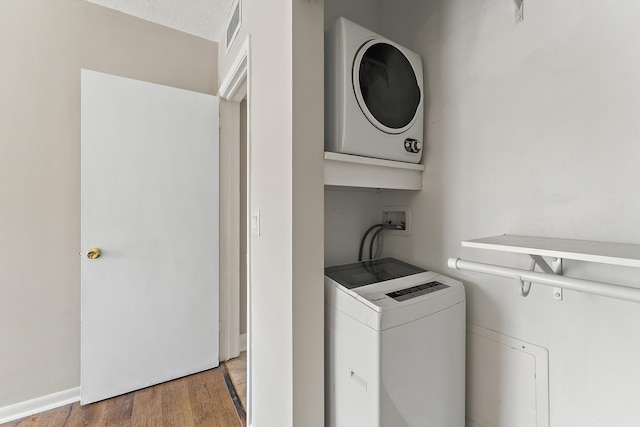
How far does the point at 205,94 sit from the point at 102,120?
677mm

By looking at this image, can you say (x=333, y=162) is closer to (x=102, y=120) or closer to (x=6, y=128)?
(x=102, y=120)

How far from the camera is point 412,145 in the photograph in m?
1.23

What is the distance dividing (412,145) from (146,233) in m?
1.76

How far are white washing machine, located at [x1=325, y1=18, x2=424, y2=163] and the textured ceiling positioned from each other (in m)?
1.19

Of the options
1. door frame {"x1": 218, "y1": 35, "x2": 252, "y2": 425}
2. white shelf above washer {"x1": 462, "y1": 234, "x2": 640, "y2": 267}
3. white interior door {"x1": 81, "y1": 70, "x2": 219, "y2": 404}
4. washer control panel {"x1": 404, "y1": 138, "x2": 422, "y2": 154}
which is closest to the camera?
white shelf above washer {"x1": 462, "y1": 234, "x2": 640, "y2": 267}

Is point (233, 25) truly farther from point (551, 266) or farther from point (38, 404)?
point (38, 404)

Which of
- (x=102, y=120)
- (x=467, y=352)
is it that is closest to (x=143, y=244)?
(x=102, y=120)

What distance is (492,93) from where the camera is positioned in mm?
1071

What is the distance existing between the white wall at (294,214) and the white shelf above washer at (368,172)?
0.07m

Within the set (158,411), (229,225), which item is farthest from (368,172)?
(158,411)

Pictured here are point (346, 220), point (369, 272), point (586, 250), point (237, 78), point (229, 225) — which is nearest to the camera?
point (586, 250)

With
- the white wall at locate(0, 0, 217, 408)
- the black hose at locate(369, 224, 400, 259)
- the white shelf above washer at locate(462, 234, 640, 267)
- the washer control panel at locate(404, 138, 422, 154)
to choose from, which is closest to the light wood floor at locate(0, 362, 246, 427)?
the white wall at locate(0, 0, 217, 408)

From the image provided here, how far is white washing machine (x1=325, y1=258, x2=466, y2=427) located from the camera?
0.85 meters

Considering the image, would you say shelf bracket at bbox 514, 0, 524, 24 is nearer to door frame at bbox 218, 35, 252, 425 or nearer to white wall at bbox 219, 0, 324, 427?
white wall at bbox 219, 0, 324, 427
